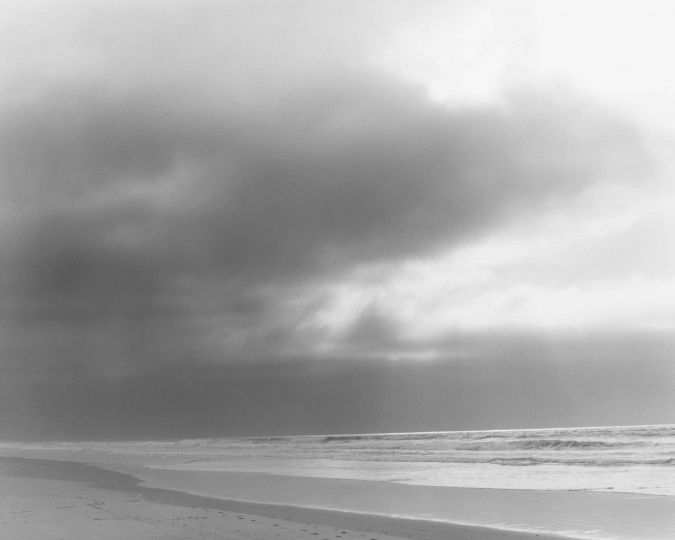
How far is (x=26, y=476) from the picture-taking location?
1242 inches

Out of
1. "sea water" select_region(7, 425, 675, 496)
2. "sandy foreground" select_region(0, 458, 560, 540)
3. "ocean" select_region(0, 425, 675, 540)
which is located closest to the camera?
"sandy foreground" select_region(0, 458, 560, 540)

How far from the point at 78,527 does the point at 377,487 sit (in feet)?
39.9

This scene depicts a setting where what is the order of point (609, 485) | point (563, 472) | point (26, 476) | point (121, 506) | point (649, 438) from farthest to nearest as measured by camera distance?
point (649, 438) < point (26, 476) < point (563, 472) < point (609, 485) < point (121, 506)

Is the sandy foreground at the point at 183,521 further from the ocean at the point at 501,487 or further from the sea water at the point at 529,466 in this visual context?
the sea water at the point at 529,466

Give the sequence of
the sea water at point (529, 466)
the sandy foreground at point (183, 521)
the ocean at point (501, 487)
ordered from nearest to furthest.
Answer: the sandy foreground at point (183, 521)
the ocean at point (501, 487)
the sea water at point (529, 466)

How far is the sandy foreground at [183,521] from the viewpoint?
13.4 meters

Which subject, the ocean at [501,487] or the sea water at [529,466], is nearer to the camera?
the ocean at [501,487]

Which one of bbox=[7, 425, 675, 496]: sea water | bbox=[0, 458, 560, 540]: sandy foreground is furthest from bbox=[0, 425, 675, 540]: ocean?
bbox=[0, 458, 560, 540]: sandy foreground

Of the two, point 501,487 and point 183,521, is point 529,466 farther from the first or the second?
point 183,521

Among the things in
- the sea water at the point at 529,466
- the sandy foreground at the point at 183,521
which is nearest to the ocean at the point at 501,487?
the sea water at the point at 529,466

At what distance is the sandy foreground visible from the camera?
13359 mm

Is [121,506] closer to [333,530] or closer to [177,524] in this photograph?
[177,524]

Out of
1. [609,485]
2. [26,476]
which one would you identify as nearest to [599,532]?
[609,485]

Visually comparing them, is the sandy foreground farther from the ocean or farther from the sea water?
the sea water
